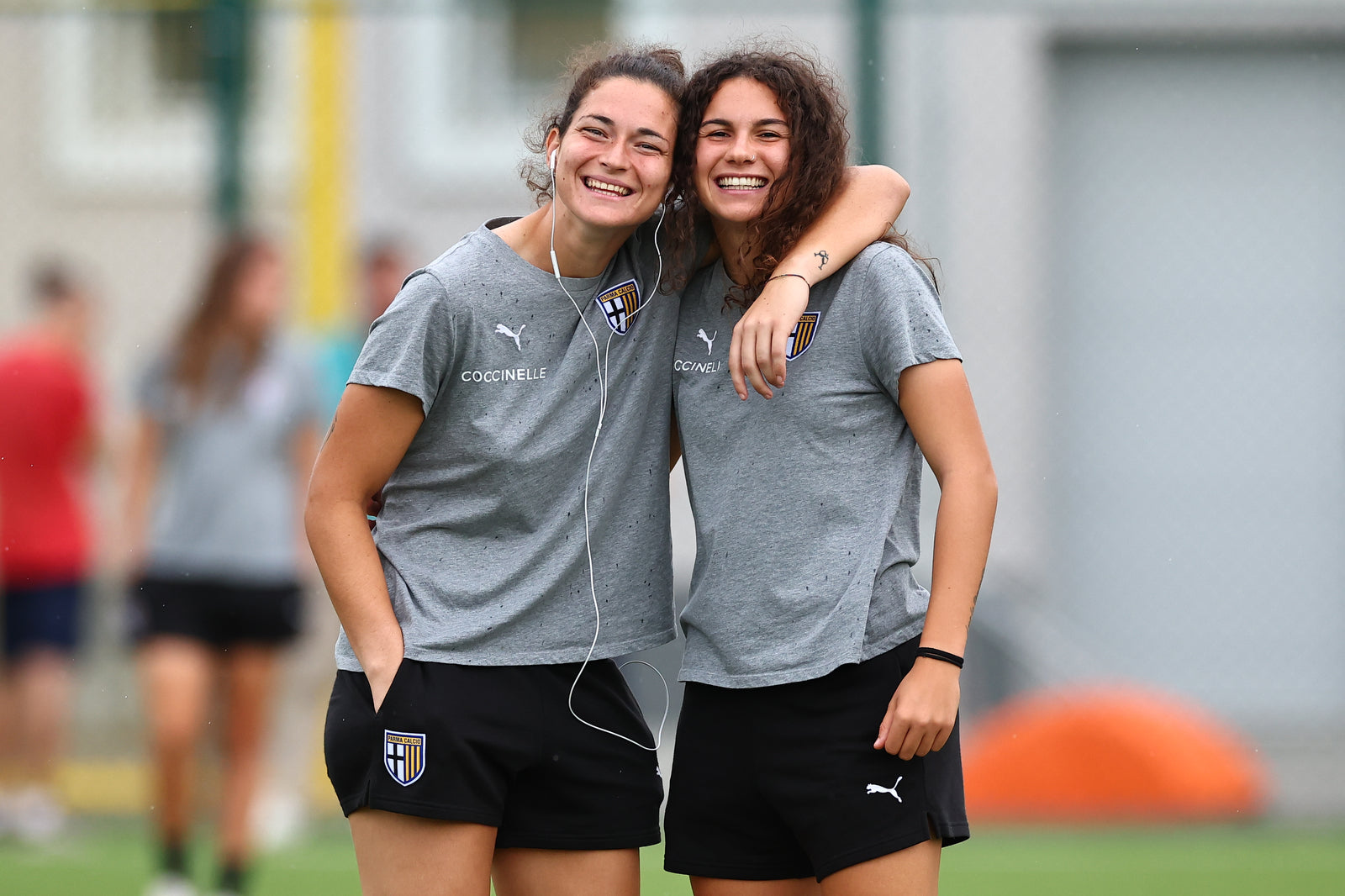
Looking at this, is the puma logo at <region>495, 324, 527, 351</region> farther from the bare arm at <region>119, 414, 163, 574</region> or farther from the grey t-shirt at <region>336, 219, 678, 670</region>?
the bare arm at <region>119, 414, 163, 574</region>

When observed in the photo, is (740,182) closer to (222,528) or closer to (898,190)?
(898,190)

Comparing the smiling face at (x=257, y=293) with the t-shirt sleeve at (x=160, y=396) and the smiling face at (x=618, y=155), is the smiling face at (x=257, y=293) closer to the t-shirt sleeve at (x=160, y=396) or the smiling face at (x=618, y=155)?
the t-shirt sleeve at (x=160, y=396)

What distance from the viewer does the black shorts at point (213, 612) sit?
4227 millimetres

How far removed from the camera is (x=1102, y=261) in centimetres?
586

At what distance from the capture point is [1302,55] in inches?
218

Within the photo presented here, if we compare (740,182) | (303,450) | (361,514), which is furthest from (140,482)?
(740,182)

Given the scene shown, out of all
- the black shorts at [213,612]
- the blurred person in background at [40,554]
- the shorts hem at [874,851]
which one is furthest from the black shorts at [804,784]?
the blurred person in background at [40,554]

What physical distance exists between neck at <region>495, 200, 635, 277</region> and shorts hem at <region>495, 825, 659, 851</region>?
801mm

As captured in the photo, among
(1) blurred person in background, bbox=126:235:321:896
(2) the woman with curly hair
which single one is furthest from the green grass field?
(2) the woman with curly hair

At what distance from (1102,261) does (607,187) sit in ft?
13.5

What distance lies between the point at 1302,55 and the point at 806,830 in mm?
4487

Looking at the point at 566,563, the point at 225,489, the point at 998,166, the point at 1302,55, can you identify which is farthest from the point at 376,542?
the point at 1302,55

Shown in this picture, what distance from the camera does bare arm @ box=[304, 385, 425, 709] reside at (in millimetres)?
2113

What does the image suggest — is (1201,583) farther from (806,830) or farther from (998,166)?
(806,830)
